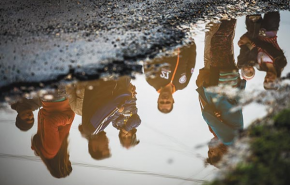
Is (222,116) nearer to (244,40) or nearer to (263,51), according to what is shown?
(263,51)

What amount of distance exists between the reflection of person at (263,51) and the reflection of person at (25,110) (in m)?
2.20

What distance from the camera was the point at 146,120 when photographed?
8.90 ft

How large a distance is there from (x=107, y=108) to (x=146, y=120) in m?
0.49

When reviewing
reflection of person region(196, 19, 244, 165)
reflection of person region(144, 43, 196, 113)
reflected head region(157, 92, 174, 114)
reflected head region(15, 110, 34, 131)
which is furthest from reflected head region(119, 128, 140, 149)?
reflected head region(15, 110, 34, 131)

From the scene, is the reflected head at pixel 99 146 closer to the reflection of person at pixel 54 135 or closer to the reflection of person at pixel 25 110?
the reflection of person at pixel 54 135

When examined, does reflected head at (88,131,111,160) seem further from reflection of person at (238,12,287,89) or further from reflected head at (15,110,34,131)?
reflection of person at (238,12,287,89)

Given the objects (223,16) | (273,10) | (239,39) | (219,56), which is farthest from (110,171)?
(273,10)

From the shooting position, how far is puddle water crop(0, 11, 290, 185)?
2.16 metres

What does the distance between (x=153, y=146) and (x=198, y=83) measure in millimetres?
1061

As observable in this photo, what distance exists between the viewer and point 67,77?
3.06m

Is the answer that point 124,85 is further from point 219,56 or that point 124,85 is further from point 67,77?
point 219,56

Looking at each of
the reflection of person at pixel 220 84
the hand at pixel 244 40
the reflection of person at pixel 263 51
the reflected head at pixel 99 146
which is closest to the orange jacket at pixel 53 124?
the reflected head at pixel 99 146

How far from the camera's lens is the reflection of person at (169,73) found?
3.11 meters

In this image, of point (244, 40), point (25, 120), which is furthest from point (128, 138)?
point (244, 40)
